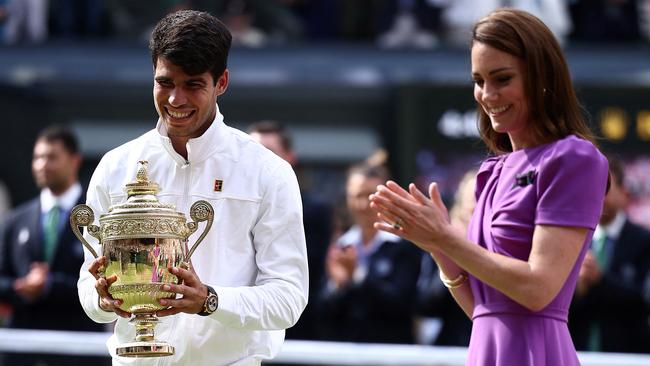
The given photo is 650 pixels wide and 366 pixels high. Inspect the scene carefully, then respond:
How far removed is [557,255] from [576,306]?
13.4 ft

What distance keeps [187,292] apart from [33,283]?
15.1 ft

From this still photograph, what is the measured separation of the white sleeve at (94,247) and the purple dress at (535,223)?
1.10 m

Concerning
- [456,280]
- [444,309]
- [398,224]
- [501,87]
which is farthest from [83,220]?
[444,309]

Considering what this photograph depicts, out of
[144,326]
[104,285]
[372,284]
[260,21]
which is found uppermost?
[260,21]

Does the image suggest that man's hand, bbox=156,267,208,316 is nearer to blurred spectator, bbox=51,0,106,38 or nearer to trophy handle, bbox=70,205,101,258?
trophy handle, bbox=70,205,101,258

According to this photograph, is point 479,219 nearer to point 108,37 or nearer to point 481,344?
point 481,344

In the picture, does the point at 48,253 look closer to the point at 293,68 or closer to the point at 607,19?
the point at 293,68

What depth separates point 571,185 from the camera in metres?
4.23

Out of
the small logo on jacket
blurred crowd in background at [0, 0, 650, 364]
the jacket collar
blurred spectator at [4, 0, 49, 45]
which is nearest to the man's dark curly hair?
the jacket collar

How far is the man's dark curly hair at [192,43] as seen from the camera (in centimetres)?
438

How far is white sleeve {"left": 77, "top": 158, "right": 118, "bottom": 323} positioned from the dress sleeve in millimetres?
1275

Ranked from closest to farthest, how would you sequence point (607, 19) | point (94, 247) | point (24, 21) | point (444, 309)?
point (94, 247) → point (444, 309) → point (607, 19) → point (24, 21)

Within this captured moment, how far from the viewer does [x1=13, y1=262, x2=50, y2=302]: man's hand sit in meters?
8.62

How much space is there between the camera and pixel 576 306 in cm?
822
